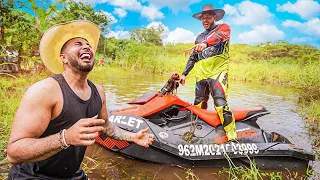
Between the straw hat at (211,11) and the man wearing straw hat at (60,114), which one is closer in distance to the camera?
the man wearing straw hat at (60,114)

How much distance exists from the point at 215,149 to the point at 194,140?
14.0 inches

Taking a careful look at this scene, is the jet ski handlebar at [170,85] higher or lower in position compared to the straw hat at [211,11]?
lower

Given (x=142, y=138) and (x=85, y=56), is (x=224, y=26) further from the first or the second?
(x=85, y=56)

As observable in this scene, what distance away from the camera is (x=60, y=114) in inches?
73.5

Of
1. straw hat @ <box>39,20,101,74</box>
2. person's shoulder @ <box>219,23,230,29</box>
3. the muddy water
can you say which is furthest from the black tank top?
person's shoulder @ <box>219,23,230,29</box>

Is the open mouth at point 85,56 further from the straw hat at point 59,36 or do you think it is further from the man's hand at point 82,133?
the man's hand at point 82,133

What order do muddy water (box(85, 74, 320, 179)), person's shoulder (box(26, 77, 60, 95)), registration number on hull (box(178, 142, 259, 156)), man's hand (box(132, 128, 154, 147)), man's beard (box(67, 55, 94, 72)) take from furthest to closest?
registration number on hull (box(178, 142, 259, 156)) < muddy water (box(85, 74, 320, 179)) < man's hand (box(132, 128, 154, 147)) < man's beard (box(67, 55, 94, 72)) < person's shoulder (box(26, 77, 60, 95))

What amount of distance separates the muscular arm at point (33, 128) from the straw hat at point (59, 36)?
393 millimetres

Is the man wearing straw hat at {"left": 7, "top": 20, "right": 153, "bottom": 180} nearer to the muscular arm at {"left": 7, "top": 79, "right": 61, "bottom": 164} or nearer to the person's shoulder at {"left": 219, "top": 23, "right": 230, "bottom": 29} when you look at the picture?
the muscular arm at {"left": 7, "top": 79, "right": 61, "bottom": 164}

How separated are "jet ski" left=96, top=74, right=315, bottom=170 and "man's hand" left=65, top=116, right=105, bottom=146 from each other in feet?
7.75

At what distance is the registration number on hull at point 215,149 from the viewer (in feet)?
12.8

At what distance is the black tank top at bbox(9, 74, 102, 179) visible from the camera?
6.20 ft

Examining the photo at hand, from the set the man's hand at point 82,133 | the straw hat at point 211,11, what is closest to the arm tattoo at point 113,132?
the man's hand at point 82,133

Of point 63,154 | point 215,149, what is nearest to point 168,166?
point 215,149
